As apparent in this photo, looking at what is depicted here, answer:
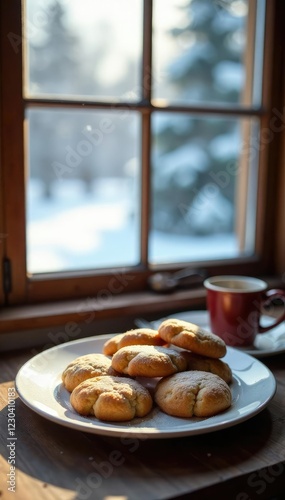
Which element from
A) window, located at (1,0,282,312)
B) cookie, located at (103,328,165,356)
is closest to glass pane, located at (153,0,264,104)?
window, located at (1,0,282,312)

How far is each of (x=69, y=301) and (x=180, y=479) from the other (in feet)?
1.97

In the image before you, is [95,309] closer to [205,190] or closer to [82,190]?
[82,190]

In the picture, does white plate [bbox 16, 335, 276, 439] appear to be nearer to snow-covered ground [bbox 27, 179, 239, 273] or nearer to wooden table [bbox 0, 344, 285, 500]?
wooden table [bbox 0, 344, 285, 500]

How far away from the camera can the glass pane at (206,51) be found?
1311mm

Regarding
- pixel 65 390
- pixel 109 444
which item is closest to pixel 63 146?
pixel 65 390

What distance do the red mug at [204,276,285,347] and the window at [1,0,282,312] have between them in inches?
11.0

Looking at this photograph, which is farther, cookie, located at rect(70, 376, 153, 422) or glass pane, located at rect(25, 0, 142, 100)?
glass pane, located at rect(25, 0, 142, 100)

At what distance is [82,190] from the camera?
52.2 inches

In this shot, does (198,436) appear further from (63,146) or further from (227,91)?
(227,91)

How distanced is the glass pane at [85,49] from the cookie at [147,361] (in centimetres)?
60
